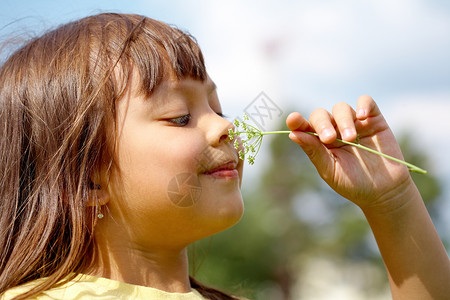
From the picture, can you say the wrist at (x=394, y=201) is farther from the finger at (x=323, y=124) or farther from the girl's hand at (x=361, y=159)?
the finger at (x=323, y=124)

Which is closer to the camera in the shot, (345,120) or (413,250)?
(345,120)

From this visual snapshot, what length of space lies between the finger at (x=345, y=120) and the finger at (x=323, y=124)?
3cm

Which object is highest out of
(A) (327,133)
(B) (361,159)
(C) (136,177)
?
(A) (327,133)

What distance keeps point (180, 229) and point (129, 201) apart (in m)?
0.23

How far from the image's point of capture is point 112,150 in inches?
79.0

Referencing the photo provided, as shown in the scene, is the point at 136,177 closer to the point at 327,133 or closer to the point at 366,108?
the point at 327,133

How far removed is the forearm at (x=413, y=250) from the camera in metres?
2.02

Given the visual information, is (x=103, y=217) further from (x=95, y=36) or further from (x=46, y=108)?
(x=95, y=36)

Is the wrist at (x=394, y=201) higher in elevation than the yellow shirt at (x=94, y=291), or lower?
higher

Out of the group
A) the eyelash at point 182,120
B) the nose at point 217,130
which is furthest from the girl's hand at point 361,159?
the eyelash at point 182,120

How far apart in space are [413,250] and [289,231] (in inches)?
648

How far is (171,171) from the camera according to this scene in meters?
1.93

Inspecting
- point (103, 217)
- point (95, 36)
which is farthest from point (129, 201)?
point (95, 36)

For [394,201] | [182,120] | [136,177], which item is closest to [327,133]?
[394,201]
